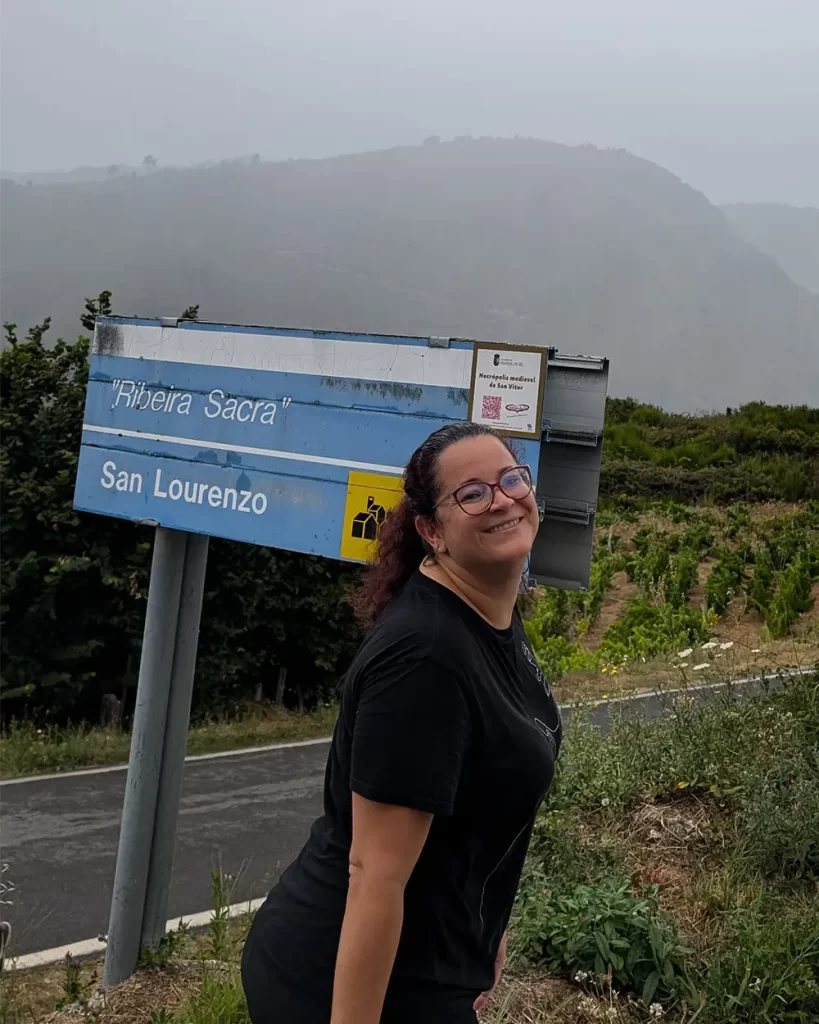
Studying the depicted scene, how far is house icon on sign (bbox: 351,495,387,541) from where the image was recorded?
10.3 ft

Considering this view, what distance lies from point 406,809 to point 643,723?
472cm

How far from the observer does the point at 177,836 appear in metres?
7.19

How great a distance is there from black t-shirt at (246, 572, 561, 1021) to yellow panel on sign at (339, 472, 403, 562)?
3.94 feet

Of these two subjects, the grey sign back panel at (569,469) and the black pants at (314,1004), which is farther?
the grey sign back panel at (569,469)

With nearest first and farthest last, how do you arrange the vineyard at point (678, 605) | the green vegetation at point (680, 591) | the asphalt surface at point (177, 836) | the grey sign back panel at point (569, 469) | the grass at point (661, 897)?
the grey sign back panel at point (569, 469)
the grass at point (661, 897)
the asphalt surface at point (177, 836)
the vineyard at point (678, 605)
the green vegetation at point (680, 591)

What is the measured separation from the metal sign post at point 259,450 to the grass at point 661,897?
0.56 meters

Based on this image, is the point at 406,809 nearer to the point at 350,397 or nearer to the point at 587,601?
the point at 350,397

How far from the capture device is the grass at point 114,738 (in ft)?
→ 30.4

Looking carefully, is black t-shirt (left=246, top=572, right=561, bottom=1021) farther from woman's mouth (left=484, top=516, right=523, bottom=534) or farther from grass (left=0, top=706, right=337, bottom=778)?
grass (left=0, top=706, right=337, bottom=778)

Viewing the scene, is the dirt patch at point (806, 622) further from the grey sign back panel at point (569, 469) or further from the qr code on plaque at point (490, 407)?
the qr code on plaque at point (490, 407)

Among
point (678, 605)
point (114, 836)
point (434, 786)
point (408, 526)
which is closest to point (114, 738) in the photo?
point (114, 836)

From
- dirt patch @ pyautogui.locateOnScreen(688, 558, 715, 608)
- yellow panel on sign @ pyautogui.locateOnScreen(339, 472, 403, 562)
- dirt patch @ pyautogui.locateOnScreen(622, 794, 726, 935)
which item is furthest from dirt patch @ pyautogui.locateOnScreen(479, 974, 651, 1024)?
dirt patch @ pyautogui.locateOnScreen(688, 558, 715, 608)

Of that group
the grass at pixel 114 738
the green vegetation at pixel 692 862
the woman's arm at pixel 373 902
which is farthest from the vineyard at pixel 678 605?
the woman's arm at pixel 373 902

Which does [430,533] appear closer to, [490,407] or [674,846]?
[490,407]
